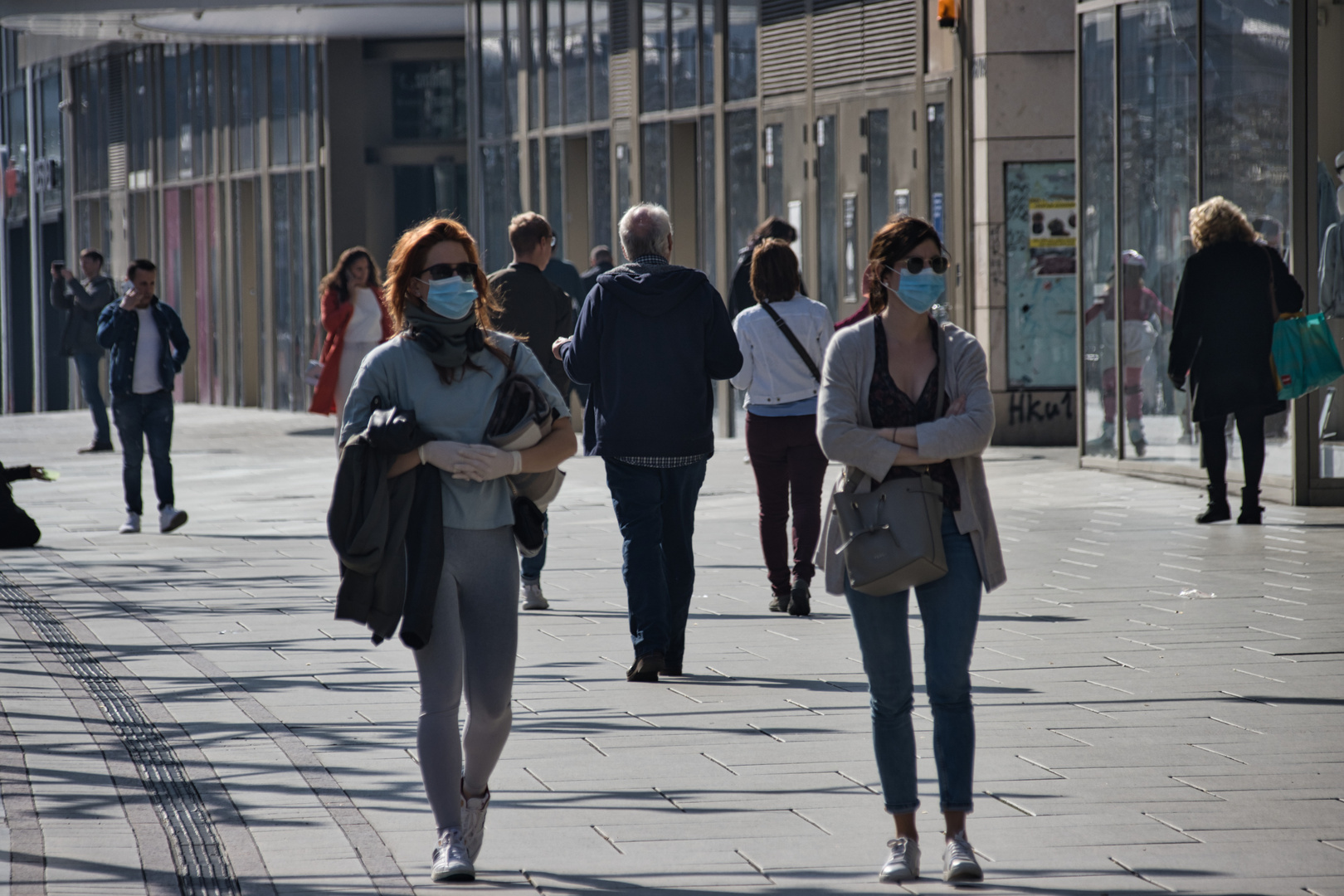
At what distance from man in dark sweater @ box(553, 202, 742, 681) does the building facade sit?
6233 millimetres

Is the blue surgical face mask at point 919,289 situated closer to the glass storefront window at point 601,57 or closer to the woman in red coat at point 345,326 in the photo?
the woman in red coat at point 345,326

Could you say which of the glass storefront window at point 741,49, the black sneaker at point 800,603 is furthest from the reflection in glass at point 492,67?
the black sneaker at point 800,603

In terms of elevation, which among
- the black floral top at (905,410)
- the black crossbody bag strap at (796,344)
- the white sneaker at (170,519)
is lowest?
the white sneaker at (170,519)

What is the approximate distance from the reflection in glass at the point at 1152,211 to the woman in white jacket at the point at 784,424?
5672 mm

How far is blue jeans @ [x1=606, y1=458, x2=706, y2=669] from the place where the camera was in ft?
24.2

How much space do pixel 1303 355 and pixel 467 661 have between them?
796cm

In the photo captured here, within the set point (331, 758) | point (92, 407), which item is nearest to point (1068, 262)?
point (92, 407)

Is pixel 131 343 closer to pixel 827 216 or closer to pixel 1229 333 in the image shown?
pixel 1229 333

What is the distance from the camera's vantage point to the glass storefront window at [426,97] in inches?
1131

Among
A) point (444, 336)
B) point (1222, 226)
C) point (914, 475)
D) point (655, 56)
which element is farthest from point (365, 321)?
point (655, 56)

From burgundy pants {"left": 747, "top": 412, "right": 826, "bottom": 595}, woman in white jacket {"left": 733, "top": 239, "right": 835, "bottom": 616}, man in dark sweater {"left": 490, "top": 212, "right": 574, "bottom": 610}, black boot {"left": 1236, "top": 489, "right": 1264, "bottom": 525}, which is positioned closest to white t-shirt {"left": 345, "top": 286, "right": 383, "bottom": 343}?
man in dark sweater {"left": 490, "top": 212, "right": 574, "bottom": 610}

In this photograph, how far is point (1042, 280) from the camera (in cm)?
1736

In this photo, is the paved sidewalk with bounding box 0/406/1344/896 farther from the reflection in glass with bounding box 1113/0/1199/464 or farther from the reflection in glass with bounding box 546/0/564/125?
the reflection in glass with bounding box 546/0/564/125

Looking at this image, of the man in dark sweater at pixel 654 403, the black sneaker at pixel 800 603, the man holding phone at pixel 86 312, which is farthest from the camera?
the man holding phone at pixel 86 312
